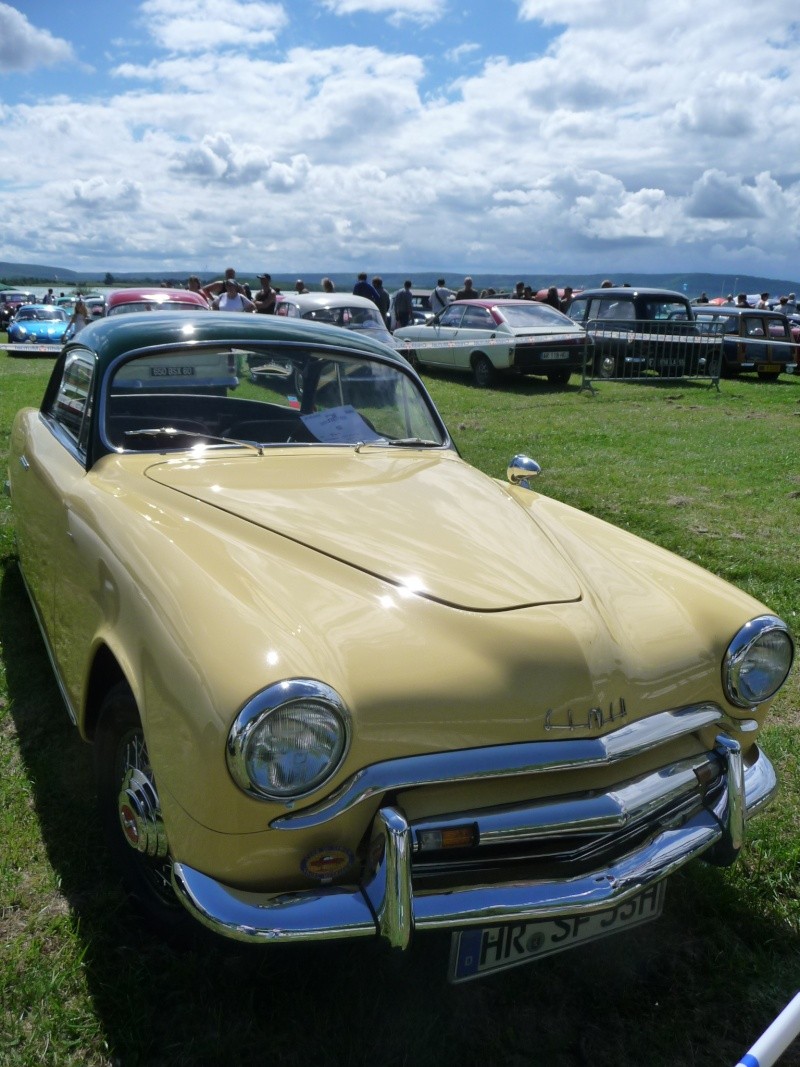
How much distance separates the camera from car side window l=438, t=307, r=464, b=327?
15.5m

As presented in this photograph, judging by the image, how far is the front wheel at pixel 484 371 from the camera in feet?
47.0

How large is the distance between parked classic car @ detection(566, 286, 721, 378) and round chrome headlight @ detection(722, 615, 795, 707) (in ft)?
38.0

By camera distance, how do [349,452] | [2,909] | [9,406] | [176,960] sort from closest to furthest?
[176,960] < [2,909] < [349,452] < [9,406]

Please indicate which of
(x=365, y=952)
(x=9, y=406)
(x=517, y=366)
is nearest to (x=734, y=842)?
(x=365, y=952)

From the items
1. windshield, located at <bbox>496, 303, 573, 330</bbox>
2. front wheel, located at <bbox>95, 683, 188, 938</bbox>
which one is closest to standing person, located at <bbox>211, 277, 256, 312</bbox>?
windshield, located at <bbox>496, 303, 573, 330</bbox>

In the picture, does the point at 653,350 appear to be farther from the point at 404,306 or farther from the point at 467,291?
the point at 404,306

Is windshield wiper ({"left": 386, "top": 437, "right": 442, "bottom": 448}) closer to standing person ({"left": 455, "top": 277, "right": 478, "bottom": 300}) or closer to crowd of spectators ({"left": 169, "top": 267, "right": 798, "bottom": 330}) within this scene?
crowd of spectators ({"left": 169, "top": 267, "right": 798, "bottom": 330})

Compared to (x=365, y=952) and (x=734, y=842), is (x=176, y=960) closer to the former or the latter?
(x=365, y=952)

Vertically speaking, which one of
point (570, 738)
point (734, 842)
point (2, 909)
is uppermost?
point (570, 738)

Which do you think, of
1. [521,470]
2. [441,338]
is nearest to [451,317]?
[441,338]

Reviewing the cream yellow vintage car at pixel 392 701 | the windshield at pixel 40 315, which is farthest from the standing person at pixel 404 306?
the cream yellow vintage car at pixel 392 701

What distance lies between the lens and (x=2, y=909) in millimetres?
2537

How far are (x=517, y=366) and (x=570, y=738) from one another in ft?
40.2

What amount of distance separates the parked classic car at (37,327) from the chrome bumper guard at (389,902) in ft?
72.8
